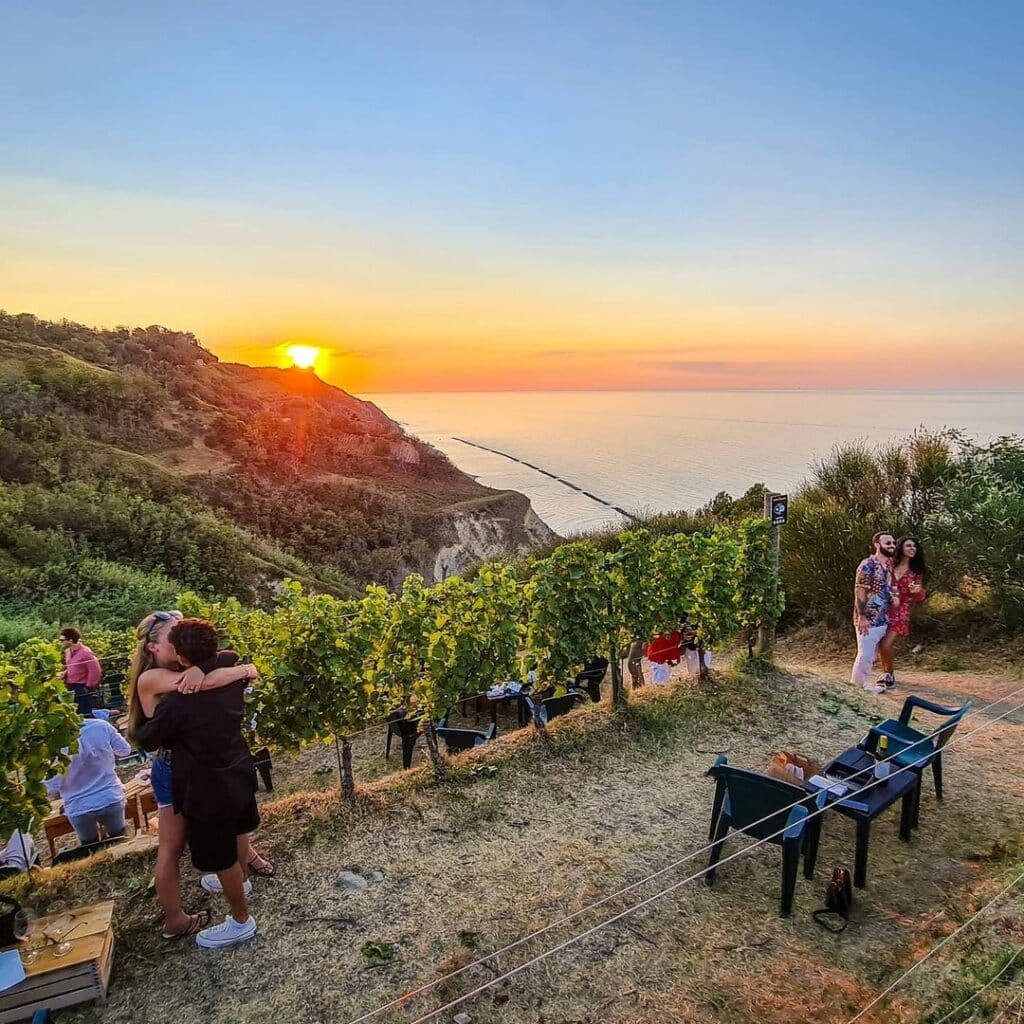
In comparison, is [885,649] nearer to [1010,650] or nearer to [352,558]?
[1010,650]

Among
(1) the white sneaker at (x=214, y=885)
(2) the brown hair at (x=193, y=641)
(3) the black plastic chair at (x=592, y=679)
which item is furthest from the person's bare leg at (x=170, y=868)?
(3) the black plastic chair at (x=592, y=679)

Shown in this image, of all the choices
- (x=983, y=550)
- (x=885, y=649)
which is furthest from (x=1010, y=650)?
(x=885, y=649)

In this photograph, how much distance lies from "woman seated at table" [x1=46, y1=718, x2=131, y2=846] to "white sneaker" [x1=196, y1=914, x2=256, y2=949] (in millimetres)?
1931

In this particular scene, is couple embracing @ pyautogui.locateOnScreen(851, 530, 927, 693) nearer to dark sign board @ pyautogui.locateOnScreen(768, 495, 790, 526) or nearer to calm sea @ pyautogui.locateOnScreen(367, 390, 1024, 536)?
dark sign board @ pyautogui.locateOnScreen(768, 495, 790, 526)

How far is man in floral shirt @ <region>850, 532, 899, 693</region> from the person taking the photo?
7852mm

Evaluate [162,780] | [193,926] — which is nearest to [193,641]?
[162,780]

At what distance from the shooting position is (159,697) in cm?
370

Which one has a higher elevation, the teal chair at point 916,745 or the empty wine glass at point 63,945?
the teal chair at point 916,745

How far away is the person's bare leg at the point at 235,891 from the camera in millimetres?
3840

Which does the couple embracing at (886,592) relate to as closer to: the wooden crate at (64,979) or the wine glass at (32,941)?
the wooden crate at (64,979)

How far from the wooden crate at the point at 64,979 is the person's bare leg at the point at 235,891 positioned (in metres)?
0.63

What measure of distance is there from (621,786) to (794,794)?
197 cm

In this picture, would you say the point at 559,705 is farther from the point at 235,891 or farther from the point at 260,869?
the point at 235,891

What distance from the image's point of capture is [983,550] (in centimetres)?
990
